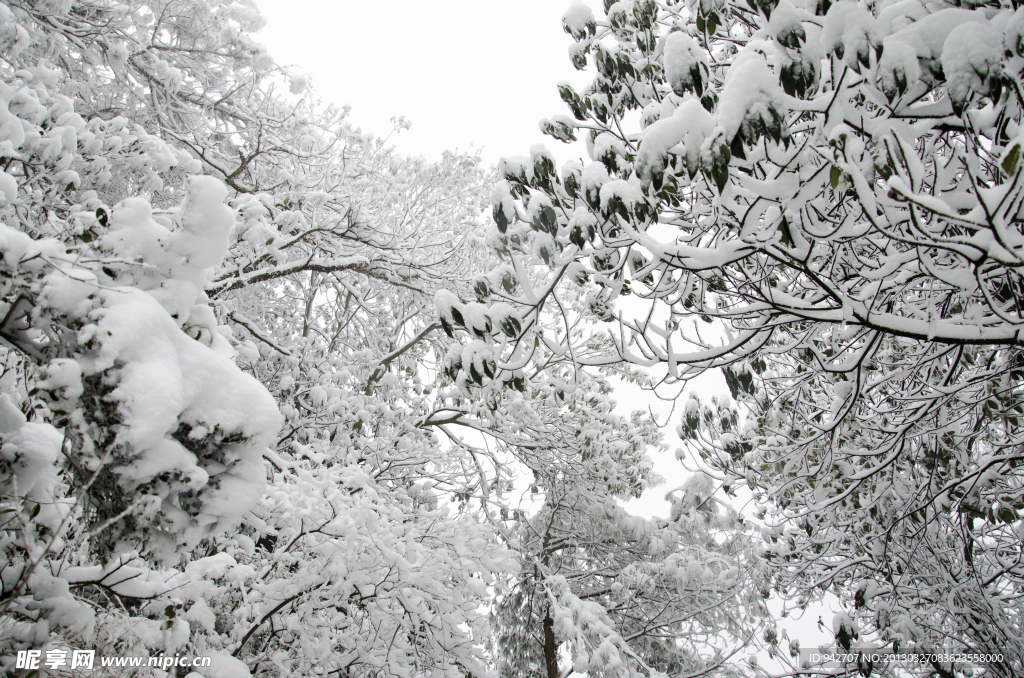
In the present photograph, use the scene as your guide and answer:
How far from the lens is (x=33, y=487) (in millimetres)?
1843

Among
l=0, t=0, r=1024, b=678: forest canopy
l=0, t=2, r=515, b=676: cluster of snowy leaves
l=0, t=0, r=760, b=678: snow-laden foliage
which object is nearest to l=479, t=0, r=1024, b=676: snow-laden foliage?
l=0, t=0, r=1024, b=678: forest canopy

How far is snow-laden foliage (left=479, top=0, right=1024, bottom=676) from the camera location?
1.60 m

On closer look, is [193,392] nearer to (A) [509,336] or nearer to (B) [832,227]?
(A) [509,336]

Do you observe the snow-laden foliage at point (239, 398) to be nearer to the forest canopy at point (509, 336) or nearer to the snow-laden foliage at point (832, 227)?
the forest canopy at point (509, 336)

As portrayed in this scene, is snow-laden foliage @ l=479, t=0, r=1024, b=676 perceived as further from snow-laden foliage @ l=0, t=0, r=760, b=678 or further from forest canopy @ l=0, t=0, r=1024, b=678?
snow-laden foliage @ l=0, t=0, r=760, b=678

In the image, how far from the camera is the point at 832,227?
7.14ft

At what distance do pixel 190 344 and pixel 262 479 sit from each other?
1.84ft

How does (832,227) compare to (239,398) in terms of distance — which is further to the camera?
(832,227)

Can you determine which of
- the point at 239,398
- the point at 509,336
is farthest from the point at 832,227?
the point at 239,398

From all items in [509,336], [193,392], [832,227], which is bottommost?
[193,392]

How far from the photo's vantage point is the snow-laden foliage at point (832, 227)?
5.26 feet

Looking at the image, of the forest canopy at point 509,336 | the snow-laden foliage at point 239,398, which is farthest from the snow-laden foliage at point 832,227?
the snow-laden foliage at point 239,398

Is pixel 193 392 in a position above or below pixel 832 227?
below

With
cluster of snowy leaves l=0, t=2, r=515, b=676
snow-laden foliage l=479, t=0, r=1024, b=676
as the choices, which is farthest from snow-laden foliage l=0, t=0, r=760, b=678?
snow-laden foliage l=479, t=0, r=1024, b=676
